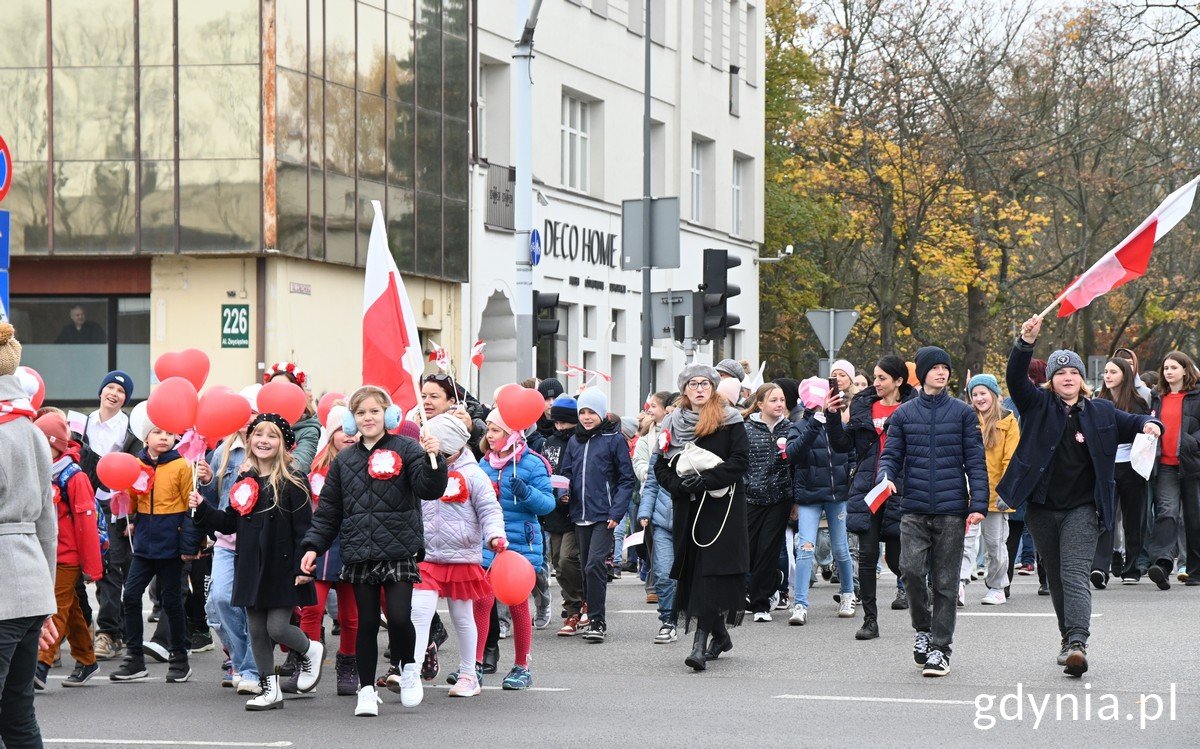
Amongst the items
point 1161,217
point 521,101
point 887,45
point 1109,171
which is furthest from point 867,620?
point 1109,171

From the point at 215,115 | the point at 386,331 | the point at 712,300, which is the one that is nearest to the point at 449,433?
the point at 386,331

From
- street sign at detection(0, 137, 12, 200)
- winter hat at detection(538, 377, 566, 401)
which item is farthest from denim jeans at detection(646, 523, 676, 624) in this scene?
street sign at detection(0, 137, 12, 200)

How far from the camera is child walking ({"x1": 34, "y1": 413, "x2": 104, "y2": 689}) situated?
1088 cm

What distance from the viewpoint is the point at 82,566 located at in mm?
10961

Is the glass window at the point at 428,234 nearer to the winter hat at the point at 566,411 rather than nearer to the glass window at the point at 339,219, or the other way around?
the glass window at the point at 339,219

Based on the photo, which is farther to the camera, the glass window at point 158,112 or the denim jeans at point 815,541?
the glass window at point 158,112

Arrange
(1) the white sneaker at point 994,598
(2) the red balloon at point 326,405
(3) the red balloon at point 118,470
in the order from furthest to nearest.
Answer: (1) the white sneaker at point 994,598 → (2) the red balloon at point 326,405 → (3) the red balloon at point 118,470

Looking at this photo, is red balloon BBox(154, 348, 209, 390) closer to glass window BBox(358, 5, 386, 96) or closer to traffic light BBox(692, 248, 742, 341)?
traffic light BBox(692, 248, 742, 341)

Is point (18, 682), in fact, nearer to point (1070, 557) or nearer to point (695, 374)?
point (695, 374)

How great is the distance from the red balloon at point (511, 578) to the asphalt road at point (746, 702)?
23.3 inches

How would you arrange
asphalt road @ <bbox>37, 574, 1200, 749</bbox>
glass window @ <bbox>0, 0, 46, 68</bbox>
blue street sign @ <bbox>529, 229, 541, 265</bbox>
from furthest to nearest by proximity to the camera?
glass window @ <bbox>0, 0, 46, 68</bbox>
blue street sign @ <bbox>529, 229, 541, 265</bbox>
asphalt road @ <bbox>37, 574, 1200, 749</bbox>

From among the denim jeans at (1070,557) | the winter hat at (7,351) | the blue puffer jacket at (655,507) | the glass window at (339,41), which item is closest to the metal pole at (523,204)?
the blue puffer jacket at (655,507)

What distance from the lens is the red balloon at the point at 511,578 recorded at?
10648mm

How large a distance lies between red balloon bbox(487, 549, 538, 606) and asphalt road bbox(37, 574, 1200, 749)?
59 centimetres
